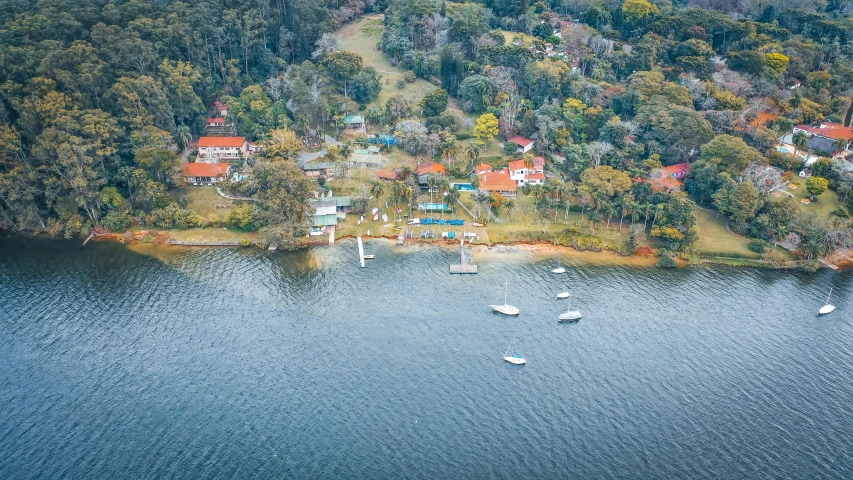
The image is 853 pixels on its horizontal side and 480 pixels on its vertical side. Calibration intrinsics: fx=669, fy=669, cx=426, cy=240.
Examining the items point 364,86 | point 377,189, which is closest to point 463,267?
point 377,189

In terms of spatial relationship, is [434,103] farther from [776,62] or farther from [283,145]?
[776,62]

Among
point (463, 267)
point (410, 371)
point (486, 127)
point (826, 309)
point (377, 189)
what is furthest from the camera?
point (486, 127)

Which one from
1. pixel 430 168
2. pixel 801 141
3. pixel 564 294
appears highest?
pixel 801 141

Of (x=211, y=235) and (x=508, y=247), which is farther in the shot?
(x=211, y=235)

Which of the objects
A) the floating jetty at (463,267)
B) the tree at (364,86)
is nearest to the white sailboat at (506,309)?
the floating jetty at (463,267)

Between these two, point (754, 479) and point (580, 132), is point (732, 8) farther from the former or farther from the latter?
point (754, 479)

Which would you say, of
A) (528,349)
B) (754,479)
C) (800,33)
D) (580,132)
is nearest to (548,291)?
(528,349)
